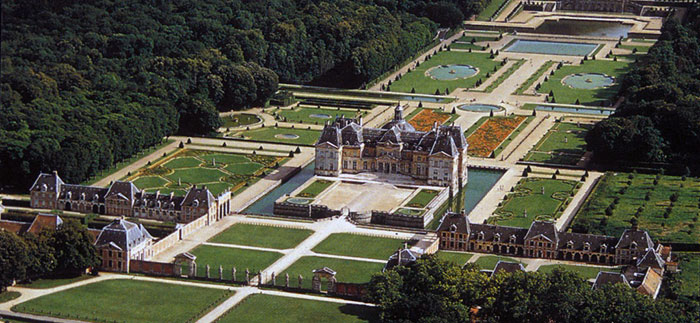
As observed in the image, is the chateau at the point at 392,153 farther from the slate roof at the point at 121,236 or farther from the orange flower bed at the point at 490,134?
the slate roof at the point at 121,236

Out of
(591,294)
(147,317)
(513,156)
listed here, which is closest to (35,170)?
(147,317)

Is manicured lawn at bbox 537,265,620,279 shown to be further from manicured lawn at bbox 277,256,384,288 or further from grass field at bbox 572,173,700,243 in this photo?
manicured lawn at bbox 277,256,384,288

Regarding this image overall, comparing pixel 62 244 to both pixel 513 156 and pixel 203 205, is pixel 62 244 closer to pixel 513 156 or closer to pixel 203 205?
pixel 203 205

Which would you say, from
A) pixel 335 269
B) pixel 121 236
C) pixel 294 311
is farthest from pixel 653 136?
pixel 121 236

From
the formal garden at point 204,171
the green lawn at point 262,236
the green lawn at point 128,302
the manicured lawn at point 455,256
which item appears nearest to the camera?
the green lawn at point 128,302

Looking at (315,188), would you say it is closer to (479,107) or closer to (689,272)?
(689,272)

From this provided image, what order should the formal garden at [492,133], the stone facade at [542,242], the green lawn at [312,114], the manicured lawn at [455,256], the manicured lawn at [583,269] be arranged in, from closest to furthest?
the manicured lawn at [583,269] < the stone facade at [542,242] < the manicured lawn at [455,256] < the formal garden at [492,133] < the green lawn at [312,114]

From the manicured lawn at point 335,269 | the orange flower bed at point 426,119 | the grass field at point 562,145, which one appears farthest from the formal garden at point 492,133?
the manicured lawn at point 335,269
